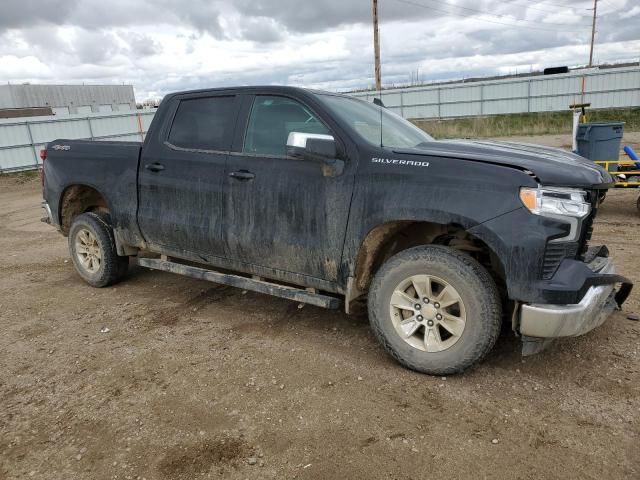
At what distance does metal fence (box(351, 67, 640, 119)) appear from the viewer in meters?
25.4

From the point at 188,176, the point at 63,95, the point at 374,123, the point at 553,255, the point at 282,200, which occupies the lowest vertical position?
the point at 553,255

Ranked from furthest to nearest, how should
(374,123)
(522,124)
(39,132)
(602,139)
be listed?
(522,124) < (39,132) < (602,139) < (374,123)

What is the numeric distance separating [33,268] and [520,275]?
240 inches

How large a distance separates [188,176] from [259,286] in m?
1.14

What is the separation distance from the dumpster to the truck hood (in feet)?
16.2

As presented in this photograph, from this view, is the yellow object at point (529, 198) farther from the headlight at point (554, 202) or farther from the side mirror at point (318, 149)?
the side mirror at point (318, 149)

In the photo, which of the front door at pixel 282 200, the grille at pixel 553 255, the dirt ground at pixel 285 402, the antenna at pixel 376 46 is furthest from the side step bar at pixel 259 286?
the antenna at pixel 376 46

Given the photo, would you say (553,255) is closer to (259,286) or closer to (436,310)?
(436,310)

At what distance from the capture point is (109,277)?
5.40 meters

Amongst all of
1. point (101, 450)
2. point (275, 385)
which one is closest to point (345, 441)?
Answer: point (275, 385)

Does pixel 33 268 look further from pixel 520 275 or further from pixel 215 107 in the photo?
Answer: pixel 520 275

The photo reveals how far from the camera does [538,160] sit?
321 centimetres

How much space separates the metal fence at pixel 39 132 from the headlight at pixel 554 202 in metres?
16.9

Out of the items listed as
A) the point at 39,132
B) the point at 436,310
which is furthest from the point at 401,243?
the point at 39,132
